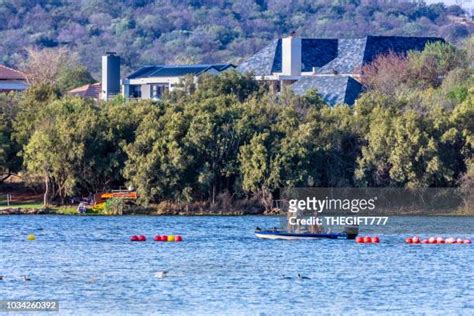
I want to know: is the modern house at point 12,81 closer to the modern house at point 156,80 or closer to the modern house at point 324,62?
the modern house at point 156,80

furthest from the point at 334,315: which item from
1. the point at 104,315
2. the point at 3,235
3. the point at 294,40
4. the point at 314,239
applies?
the point at 294,40

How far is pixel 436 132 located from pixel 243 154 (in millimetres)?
13139

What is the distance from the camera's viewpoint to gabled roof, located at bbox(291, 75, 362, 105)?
380 feet

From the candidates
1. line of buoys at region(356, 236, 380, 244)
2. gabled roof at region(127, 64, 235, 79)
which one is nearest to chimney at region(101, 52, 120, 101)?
gabled roof at region(127, 64, 235, 79)

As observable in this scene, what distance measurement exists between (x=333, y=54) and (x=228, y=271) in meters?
82.2

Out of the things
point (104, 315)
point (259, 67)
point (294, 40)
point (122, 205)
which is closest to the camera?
point (104, 315)

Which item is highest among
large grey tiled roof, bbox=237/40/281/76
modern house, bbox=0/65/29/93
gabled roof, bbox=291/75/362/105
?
large grey tiled roof, bbox=237/40/281/76

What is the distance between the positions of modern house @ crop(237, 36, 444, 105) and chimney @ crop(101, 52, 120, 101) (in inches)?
524

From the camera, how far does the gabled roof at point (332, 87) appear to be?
11569 centimetres

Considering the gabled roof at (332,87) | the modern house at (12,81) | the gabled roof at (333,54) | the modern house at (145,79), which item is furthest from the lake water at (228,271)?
the modern house at (12,81)

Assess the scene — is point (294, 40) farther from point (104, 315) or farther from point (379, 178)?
point (104, 315)

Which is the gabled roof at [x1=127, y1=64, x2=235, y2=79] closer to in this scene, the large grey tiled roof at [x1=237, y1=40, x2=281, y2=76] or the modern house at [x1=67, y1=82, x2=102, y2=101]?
the large grey tiled roof at [x1=237, y1=40, x2=281, y2=76]

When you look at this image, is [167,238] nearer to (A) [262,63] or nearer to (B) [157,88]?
(A) [262,63]

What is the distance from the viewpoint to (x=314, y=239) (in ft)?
238
